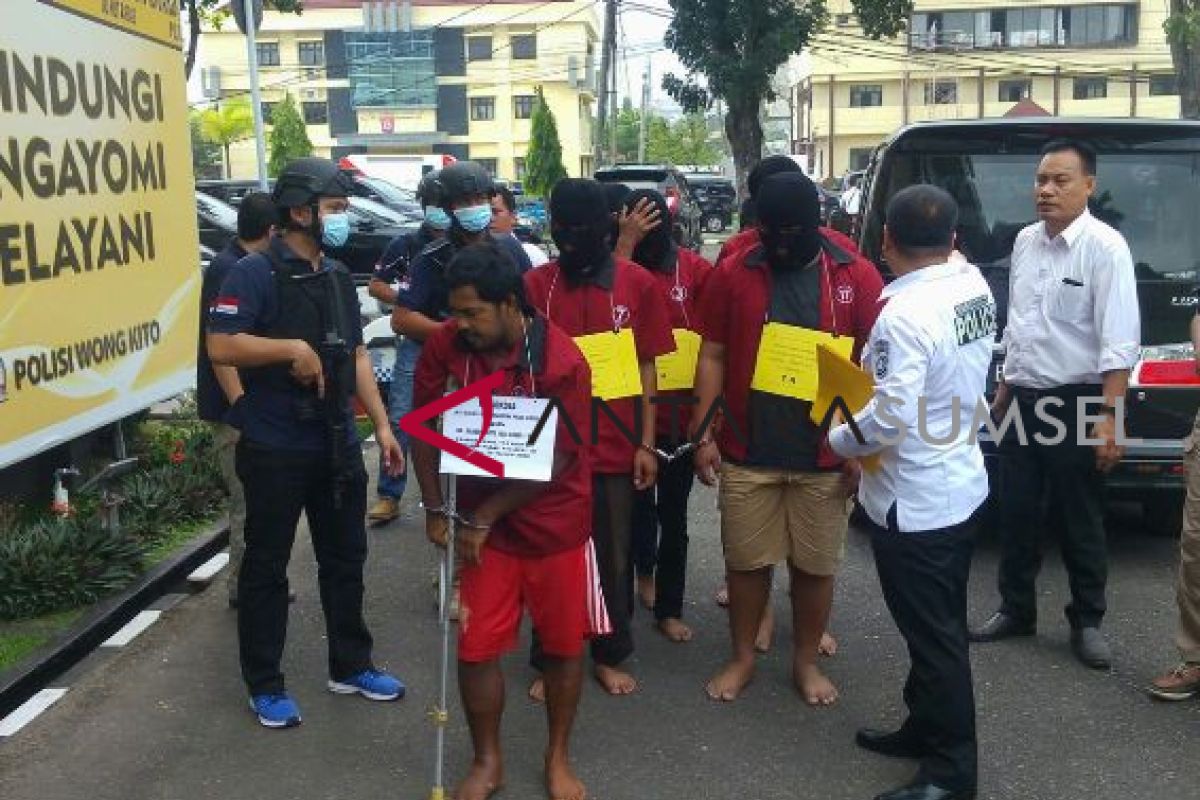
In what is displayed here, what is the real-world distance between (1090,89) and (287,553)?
59077 mm

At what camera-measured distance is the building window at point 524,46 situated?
6925 cm

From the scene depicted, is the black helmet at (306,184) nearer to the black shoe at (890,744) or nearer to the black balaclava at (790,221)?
the black balaclava at (790,221)

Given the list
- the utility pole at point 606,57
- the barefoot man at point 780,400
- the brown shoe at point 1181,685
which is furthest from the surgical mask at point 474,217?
the utility pole at point 606,57

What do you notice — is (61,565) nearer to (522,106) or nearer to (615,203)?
(615,203)

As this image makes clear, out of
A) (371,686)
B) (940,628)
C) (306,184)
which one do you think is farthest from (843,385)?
(371,686)

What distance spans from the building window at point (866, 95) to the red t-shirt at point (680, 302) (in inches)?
2275

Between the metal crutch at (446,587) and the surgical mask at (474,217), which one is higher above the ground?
the surgical mask at (474,217)

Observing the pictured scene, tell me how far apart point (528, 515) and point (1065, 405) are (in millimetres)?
2293

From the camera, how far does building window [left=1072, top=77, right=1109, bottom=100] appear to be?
56.3 m

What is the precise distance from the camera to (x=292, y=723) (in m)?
4.37

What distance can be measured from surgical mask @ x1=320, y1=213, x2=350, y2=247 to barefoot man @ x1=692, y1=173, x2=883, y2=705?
1.30 meters

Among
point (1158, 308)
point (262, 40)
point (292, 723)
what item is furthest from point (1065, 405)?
point (262, 40)

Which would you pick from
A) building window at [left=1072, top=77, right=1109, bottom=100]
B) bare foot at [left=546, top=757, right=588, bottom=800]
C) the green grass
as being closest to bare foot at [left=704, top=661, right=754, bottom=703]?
bare foot at [left=546, top=757, right=588, bottom=800]

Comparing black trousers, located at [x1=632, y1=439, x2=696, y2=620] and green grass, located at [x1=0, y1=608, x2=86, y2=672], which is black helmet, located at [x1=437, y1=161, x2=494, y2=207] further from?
green grass, located at [x1=0, y1=608, x2=86, y2=672]
